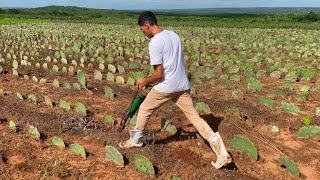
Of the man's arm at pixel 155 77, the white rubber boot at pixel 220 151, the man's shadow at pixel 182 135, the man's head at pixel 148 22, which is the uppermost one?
the man's head at pixel 148 22

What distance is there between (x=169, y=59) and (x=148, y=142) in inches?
55.2

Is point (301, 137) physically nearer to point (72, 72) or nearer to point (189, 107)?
point (189, 107)

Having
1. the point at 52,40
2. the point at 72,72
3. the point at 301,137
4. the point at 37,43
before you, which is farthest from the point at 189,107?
the point at 52,40

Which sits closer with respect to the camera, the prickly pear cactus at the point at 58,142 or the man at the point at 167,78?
the man at the point at 167,78

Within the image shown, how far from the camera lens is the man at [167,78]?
445 centimetres

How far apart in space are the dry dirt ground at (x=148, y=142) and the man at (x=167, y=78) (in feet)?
1.31

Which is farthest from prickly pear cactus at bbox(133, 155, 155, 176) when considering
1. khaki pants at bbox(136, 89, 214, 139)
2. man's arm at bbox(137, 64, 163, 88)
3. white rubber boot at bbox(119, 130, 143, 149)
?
man's arm at bbox(137, 64, 163, 88)

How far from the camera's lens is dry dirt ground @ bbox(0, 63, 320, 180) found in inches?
186

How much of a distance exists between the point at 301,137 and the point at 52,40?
13950 millimetres

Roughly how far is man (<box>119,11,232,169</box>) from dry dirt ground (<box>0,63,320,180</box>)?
0.40m

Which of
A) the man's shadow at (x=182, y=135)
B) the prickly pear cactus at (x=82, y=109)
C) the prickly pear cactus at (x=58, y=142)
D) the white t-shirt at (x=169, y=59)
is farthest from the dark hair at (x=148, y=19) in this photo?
the prickly pear cactus at (x=82, y=109)

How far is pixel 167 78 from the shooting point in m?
4.59

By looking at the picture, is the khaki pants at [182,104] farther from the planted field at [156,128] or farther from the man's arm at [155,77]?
the planted field at [156,128]

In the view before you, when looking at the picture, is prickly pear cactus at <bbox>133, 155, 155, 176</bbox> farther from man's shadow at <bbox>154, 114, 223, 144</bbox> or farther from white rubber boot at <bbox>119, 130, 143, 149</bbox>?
man's shadow at <bbox>154, 114, 223, 144</bbox>
